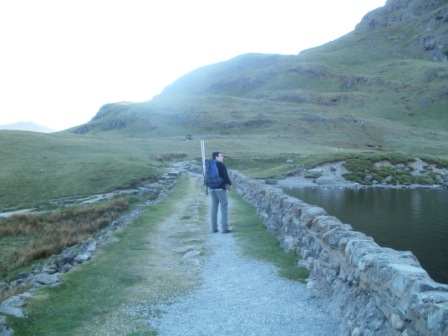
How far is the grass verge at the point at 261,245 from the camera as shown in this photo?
457 inches

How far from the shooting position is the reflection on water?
19.9 metres

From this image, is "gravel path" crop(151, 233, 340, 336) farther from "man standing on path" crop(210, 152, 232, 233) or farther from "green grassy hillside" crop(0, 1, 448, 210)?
"green grassy hillside" crop(0, 1, 448, 210)

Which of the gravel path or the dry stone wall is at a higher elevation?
the dry stone wall

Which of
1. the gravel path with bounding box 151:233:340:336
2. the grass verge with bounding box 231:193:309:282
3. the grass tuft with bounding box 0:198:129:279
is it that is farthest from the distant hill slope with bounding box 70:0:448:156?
the gravel path with bounding box 151:233:340:336

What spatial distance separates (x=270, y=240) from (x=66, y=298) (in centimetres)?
774

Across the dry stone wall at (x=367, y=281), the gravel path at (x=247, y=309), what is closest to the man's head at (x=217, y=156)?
the dry stone wall at (x=367, y=281)

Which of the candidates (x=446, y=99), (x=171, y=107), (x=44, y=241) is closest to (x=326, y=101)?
(x=446, y=99)

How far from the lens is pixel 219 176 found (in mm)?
16844

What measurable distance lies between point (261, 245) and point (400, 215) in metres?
18.8

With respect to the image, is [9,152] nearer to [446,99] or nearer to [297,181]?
[297,181]

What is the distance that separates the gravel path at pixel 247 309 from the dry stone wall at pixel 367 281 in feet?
1.65

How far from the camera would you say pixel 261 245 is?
15.0 m

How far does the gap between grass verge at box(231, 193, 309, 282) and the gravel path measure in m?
0.47

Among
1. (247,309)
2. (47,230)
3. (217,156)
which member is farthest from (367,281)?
(47,230)
